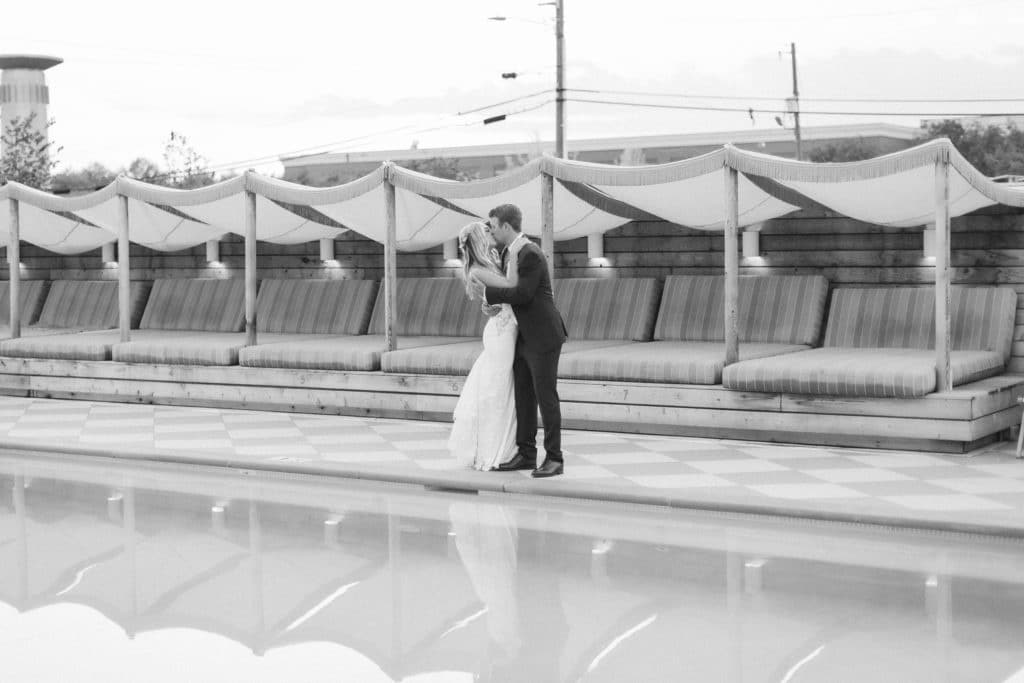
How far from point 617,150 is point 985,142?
1669cm

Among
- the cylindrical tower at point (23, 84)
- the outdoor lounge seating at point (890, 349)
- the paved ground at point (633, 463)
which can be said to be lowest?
the paved ground at point (633, 463)

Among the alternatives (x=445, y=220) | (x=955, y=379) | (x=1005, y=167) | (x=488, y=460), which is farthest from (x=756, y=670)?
(x=1005, y=167)

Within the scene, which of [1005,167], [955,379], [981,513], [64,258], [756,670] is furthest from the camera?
[1005,167]

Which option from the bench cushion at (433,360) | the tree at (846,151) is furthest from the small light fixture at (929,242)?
the tree at (846,151)

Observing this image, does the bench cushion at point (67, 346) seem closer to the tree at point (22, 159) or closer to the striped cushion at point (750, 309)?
the striped cushion at point (750, 309)

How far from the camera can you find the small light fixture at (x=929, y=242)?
1075 cm

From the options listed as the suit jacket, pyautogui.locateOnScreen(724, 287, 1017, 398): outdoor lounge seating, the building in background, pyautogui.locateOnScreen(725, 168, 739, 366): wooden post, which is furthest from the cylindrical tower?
the suit jacket

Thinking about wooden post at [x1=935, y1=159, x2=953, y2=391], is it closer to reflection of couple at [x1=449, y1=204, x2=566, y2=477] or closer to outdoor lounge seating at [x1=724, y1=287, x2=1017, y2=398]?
outdoor lounge seating at [x1=724, y1=287, x2=1017, y2=398]

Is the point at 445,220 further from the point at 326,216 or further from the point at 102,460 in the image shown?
the point at 102,460

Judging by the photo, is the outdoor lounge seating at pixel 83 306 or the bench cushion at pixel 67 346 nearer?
the bench cushion at pixel 67 346

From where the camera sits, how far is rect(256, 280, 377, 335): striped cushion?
13984mm

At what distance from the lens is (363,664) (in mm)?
4379

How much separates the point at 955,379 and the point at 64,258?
39.1 feet

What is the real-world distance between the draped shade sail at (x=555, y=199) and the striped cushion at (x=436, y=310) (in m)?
0.45
